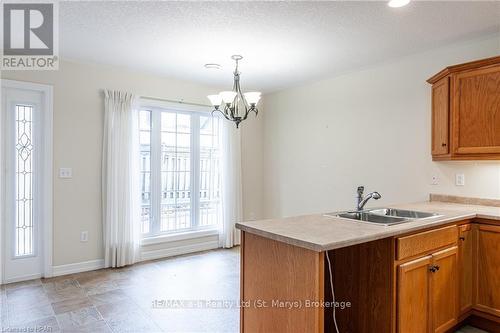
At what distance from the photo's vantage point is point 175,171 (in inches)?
186

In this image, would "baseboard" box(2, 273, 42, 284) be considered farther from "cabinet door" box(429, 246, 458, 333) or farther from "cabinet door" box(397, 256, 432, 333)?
"cabinet door" box(429, 246, 458, 333)

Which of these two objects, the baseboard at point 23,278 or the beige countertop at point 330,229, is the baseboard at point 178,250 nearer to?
the baseboard at point 23,278

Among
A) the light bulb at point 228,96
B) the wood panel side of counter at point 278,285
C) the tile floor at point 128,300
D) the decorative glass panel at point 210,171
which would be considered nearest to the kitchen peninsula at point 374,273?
the wood panel side of counter at point 278,285

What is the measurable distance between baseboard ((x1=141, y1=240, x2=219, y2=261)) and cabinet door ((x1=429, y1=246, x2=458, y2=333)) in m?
3.35

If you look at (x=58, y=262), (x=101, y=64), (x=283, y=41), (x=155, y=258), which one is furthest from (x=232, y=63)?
(x=58, y=262)

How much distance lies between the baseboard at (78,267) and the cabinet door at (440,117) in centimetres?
404

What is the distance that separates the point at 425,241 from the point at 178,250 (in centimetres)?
346

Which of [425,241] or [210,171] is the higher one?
[210,171]

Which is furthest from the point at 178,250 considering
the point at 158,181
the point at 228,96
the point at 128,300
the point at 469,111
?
the point at 469,111

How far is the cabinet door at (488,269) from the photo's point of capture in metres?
2.48

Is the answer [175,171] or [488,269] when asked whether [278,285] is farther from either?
[175,171]

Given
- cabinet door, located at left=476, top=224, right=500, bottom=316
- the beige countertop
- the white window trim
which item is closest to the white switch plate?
the white window trim

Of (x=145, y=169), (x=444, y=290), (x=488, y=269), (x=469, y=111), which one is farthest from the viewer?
(x=145, y=169)

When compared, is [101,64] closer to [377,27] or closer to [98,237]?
[98,237]
